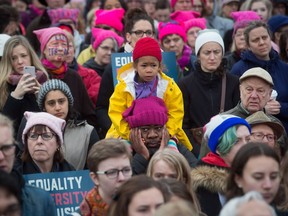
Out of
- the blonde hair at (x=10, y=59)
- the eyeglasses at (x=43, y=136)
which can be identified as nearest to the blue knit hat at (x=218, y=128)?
the eyeglasses at (x=43, y=136)

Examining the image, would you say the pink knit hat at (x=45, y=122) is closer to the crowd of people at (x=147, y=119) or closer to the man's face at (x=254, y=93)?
the crowd of people at (x=147, y=119)

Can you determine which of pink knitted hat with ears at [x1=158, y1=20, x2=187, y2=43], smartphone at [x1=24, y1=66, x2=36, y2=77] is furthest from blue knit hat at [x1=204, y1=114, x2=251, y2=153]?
pink knitted hat with ears at [x1=158, y1=20, x2=187, y2=43]

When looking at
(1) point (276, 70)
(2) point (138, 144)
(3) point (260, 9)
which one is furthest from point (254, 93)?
(3) point (260, 9)

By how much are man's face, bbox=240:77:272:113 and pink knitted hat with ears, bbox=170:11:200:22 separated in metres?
5.70

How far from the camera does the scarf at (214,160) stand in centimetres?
969

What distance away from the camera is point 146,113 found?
35.3 feet

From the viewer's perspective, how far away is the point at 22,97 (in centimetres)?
1198

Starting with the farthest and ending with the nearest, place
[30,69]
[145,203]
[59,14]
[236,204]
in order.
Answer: [59,14] < [30,69] < [145,203] < [236,204]

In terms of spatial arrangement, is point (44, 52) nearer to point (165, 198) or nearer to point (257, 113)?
point (257, 113)

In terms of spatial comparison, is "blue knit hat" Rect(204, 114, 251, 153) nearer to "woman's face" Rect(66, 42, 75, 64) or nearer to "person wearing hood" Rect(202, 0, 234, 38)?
"woman's face" Rect(66, 42, 75, 64)

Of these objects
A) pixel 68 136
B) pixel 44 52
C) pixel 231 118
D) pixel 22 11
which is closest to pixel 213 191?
pixel 231 118

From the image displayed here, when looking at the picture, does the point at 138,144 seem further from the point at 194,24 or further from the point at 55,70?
the point at 194,24

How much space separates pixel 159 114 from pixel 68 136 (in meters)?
1.04

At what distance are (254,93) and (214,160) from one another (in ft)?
6.10
